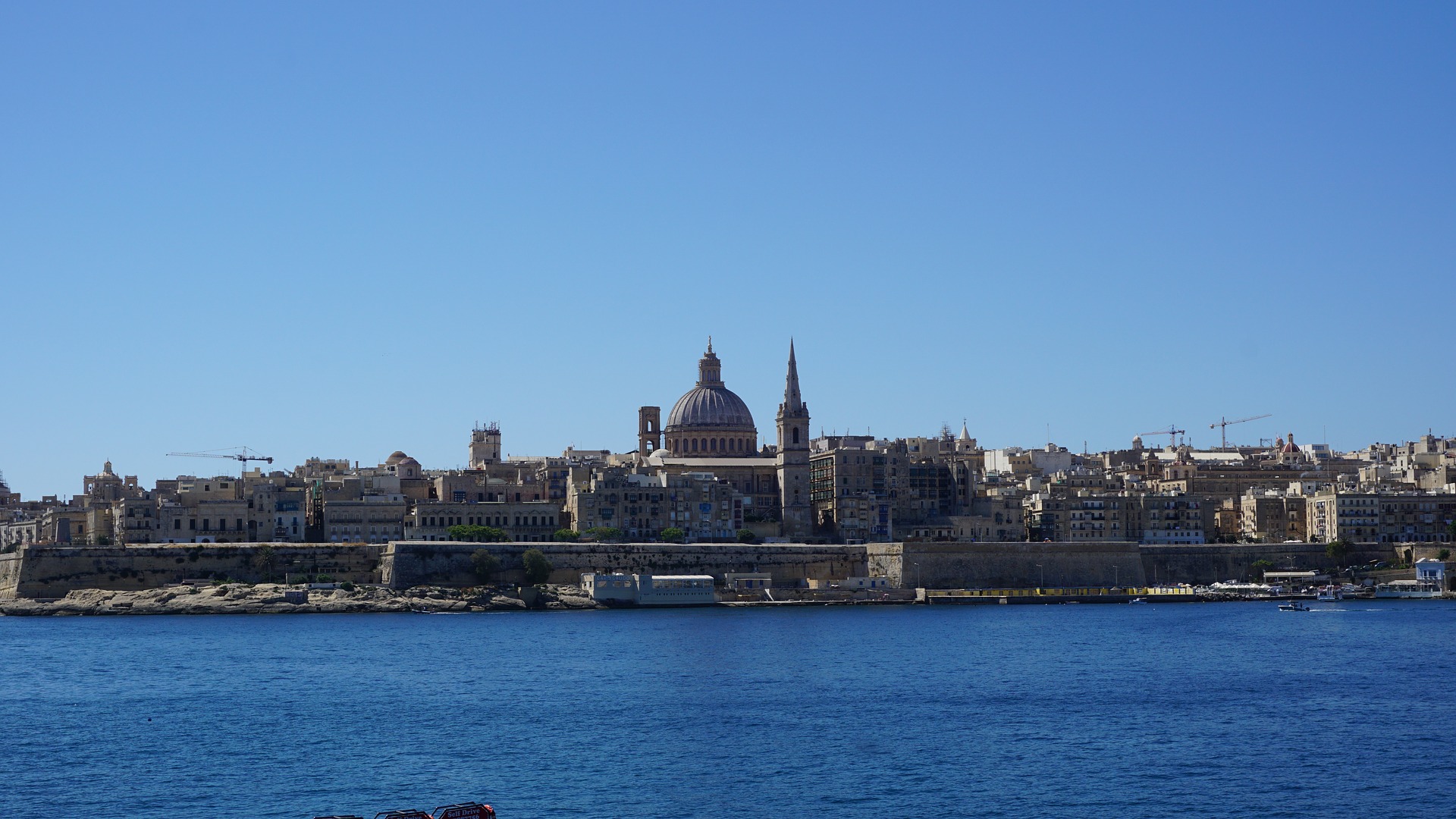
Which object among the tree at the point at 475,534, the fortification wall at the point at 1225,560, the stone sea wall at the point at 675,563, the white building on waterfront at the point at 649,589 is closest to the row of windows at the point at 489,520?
the tree at the point at 475,534

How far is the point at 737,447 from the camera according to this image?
10556cm

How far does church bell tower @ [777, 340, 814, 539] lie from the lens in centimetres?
9362

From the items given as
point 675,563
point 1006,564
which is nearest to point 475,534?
point 675,563

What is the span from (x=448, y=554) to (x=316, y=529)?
468 inches

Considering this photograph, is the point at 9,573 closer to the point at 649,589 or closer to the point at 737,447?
the point at 649,589

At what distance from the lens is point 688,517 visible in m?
87.6

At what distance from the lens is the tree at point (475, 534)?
261ft

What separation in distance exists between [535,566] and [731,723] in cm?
3895

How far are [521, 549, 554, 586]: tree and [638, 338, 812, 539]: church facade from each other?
18.8 metres

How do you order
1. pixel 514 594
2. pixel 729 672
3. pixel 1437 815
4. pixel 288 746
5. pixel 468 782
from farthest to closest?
pixel 514 594 → pixel 729 672 → pixel 288 746 → pixel 468 782 → pixel 1437 815

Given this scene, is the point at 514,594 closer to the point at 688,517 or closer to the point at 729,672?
the point at 688,517

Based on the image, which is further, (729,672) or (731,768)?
(729,672)

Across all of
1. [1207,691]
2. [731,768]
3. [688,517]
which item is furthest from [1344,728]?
[688,517]

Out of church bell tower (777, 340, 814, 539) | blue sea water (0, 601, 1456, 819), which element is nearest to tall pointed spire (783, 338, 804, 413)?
church bell tower (777, 340, 814, 539)
